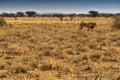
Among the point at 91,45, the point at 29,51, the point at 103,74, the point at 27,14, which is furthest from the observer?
the point at 27,14

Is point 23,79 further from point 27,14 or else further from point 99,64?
point 27,14

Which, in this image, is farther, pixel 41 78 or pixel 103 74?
pixel 103 74

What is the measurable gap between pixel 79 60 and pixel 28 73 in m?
4.47

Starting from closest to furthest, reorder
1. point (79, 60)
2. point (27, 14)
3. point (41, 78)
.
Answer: point (41, 78) < point (79, 60) < point (27, 14)

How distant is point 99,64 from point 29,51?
6345 millimetres

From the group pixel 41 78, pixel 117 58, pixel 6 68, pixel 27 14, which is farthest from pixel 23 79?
pixel 27 14

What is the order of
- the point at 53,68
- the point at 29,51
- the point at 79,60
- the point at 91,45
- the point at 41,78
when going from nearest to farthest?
the point at 41,78, the point at 53,68, the point at 79,60, the point at 29,51, the point at 91,45

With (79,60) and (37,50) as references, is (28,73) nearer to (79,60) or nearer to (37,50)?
(79,60)

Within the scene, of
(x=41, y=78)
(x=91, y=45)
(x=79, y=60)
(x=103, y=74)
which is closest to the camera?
(x=41, y=78)

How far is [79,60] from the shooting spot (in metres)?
19.3

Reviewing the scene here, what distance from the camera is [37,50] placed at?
2362 centimetres

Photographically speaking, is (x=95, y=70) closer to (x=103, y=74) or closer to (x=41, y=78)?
(x=103, y=74)

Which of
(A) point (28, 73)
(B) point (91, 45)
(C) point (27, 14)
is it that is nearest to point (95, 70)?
(A) point (28, 73)

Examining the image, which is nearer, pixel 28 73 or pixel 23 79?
pixel 23 79
